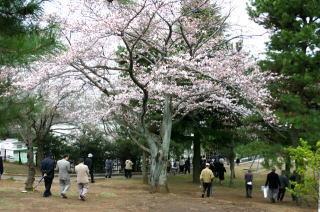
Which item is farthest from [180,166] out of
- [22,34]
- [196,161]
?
[22,34]

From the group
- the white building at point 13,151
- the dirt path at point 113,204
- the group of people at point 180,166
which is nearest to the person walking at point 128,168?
the group of people at point 180,166

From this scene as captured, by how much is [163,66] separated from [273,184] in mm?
6665

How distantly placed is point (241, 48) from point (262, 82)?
2.41 metres

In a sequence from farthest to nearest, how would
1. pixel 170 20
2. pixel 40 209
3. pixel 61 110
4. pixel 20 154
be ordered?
pixel 20 154, pixel 61 110, pixel 170 20, pixel 40 209

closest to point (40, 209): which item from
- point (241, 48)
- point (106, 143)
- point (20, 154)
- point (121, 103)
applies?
point (121, 103)

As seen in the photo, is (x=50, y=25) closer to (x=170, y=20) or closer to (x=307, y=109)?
(x=170, y=20)

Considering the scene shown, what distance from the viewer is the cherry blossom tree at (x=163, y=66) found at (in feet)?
64.4

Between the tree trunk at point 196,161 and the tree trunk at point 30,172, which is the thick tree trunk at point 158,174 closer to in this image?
the tree trunk at point 30,172

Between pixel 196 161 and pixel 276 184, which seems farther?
pixel 196 161

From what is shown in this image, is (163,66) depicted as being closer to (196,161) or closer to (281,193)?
(281,193)

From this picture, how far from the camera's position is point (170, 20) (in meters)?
19.9

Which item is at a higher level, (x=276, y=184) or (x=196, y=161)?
(x=196, y=161)

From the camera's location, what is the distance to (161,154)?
21.3 metres

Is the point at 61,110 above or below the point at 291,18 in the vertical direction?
below
